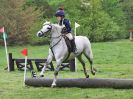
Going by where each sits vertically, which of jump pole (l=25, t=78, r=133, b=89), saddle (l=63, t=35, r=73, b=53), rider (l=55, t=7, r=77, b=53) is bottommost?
jump pole (l=25, t=78, r=133, b=89)

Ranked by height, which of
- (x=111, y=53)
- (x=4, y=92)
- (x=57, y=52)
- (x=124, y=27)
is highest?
(x=57, y=52)

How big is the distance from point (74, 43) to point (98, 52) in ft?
62.7

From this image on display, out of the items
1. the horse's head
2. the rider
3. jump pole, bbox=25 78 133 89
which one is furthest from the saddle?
jump pole, bbox=25 78 133 89

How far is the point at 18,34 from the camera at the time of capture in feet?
147

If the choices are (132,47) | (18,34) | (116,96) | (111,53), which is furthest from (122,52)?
(116,96)

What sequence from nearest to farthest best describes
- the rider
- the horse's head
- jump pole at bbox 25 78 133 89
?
jump pole at bbox 25 78 133 89 → the horse's head → the rider

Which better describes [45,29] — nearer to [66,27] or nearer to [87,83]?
[66,27]

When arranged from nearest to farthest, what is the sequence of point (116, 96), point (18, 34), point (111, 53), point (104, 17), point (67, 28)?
point (116, 96), point (67, 28), point (111, 53), point (18, 34), point (104, 17)

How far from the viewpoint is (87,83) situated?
43.2ft

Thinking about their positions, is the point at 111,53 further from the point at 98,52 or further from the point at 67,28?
the point at 67,28

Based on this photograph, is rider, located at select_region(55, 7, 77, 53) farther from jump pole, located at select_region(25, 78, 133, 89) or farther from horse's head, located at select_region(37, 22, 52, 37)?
jump pole, located at select_region(25, 78, 133, 89)

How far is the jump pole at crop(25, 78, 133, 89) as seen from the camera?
12.8 meters

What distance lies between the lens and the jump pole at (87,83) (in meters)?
12.8

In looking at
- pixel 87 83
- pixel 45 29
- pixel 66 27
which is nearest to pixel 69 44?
pixel 66 27
